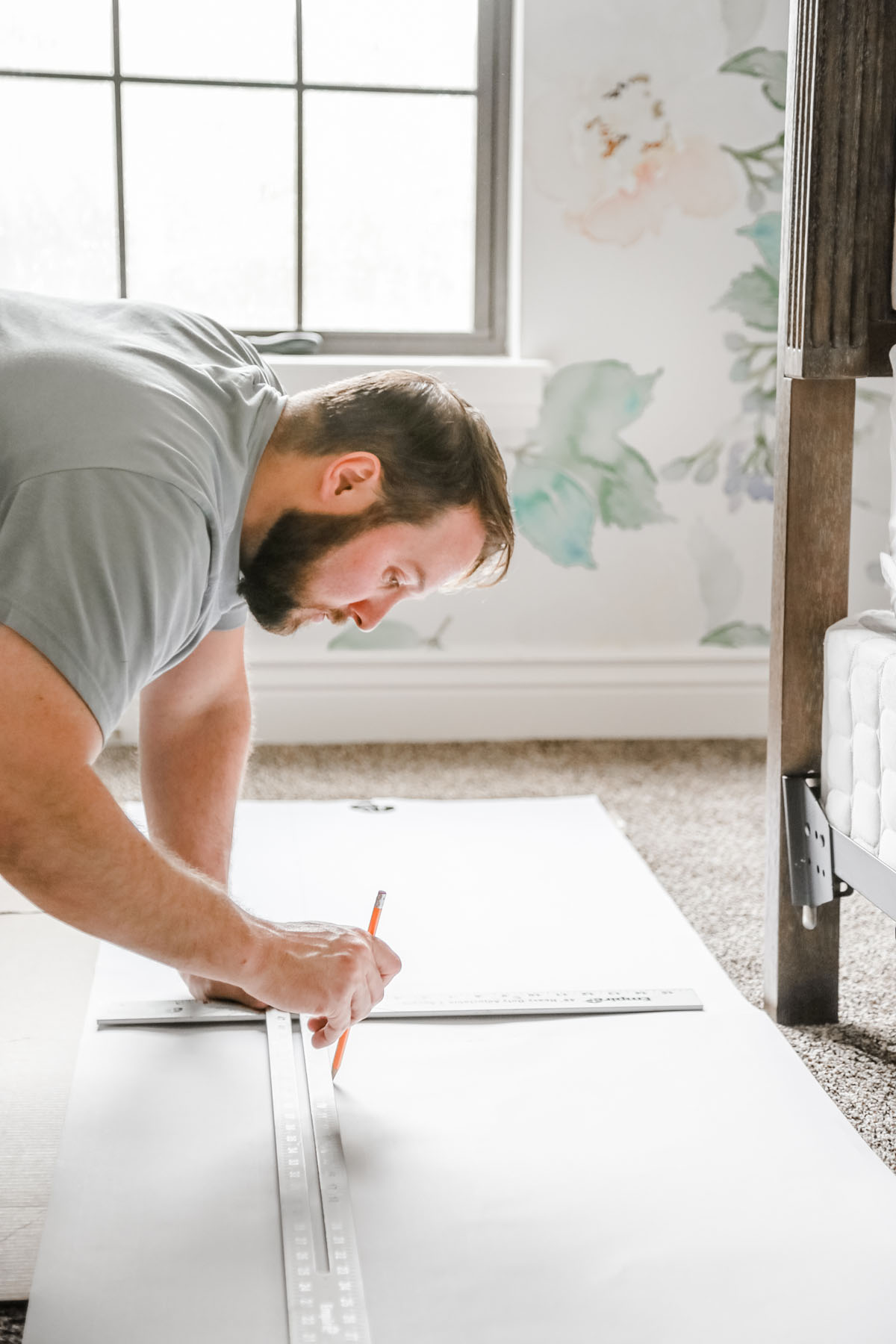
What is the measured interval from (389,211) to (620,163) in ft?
1.43

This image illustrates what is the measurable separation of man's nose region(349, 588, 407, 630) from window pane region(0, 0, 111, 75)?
5.28 feet

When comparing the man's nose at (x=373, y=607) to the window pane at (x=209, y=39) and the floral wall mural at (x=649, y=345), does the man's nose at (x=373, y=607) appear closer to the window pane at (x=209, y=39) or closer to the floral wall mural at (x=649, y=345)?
the floral wall mural at (x=649, y=345)

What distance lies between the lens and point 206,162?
241cm

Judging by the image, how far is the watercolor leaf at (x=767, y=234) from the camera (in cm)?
239

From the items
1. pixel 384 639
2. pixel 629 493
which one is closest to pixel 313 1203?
pixel 384 639

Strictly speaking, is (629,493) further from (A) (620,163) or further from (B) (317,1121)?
(B) (317,1121)

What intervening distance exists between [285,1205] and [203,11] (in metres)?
2.12

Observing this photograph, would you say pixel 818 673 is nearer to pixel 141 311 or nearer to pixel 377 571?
pixel 377 571

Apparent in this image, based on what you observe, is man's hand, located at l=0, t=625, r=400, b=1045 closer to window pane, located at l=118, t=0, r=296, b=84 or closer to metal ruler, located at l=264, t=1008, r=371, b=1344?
metal ruler, located at l=264, t=1008, r=371, b=1344

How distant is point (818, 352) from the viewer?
1262 mm

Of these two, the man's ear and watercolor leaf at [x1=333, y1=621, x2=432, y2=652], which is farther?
watercolor leaf at [x1=333, y1=621, x2=432, y2=652]

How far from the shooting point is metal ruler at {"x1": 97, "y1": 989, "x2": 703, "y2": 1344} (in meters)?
0.86

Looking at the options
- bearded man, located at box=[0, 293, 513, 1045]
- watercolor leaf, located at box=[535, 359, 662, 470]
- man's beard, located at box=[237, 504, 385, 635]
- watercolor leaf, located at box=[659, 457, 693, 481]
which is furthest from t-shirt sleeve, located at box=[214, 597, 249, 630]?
watercolor leaf, located at box=[659, 457, 693, 481]

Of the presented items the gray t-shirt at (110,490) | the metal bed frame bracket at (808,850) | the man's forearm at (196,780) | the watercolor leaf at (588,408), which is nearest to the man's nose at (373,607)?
the gray t-shirt at (110,490)
